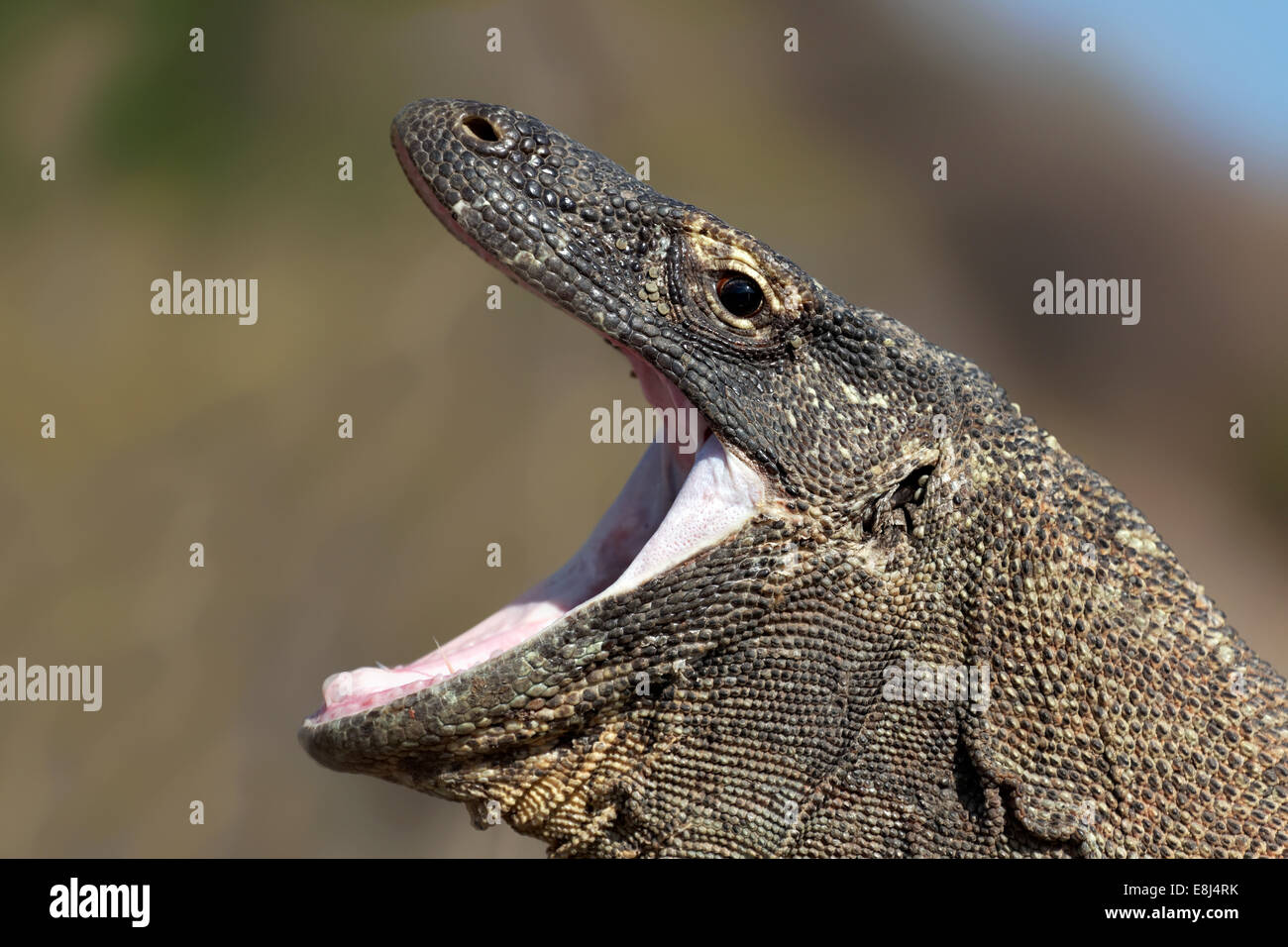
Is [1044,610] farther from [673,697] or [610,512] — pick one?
[610,512]

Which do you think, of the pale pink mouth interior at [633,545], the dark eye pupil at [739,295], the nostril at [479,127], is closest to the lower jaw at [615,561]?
the pale pink mouth interior at [633,545]

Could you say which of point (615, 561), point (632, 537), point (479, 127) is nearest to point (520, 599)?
point (615, 561)

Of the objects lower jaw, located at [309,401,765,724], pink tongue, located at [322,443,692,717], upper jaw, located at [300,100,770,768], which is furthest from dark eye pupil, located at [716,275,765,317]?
pink tongue, located at [322,443,692,717]

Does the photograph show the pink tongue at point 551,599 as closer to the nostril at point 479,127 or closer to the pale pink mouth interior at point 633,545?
the pale pink mouth interior at point 633,545

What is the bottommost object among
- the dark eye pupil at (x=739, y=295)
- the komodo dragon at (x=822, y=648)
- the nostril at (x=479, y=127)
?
the komodo dragon at (x=822, y=648)

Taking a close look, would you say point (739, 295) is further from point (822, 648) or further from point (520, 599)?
point (520, 599)

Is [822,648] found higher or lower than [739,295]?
lower

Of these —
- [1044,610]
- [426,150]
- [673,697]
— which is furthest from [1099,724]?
[426,150]
